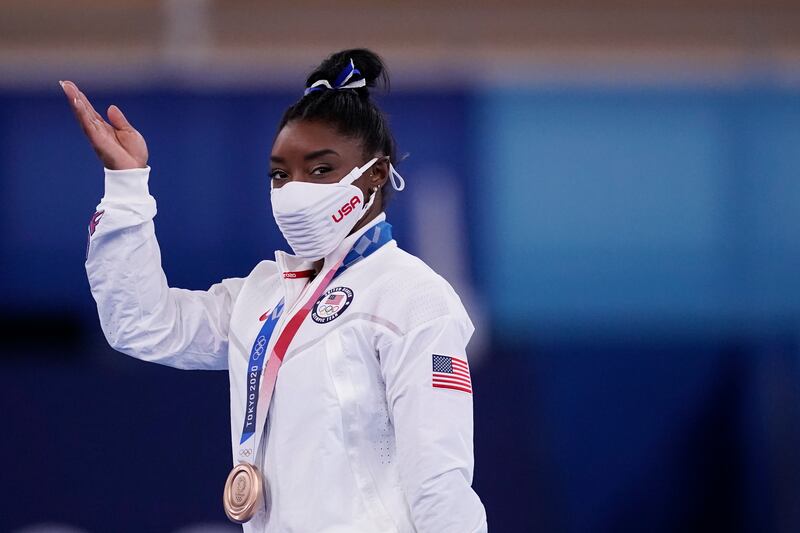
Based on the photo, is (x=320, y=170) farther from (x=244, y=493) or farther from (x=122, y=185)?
(x=244, y=493)

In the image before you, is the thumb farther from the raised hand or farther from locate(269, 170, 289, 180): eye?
locate(269, 170, 289, 180): eye

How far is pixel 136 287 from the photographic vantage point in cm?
282

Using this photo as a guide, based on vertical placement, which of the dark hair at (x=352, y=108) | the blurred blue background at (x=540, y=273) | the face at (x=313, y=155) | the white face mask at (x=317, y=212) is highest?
the dark hair at (x=352, y=108)

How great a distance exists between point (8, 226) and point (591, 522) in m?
2.75

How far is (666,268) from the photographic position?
5164 mm

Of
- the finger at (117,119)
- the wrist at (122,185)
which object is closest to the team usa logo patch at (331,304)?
the wrist at (122,185)

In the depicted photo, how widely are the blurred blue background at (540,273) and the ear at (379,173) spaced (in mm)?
2103

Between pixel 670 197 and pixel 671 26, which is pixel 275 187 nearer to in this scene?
pixel 670 197

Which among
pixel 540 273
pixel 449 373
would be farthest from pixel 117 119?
pixel 540 273

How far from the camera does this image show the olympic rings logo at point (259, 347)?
2753mm

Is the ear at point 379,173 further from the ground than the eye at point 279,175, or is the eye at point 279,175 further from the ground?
the eye at point 279,175

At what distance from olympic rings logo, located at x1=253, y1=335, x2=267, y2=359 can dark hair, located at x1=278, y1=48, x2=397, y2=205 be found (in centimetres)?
48

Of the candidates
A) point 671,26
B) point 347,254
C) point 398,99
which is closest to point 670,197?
point 671,26

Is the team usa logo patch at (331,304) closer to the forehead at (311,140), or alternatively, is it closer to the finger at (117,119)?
the forehead at (311,140)
